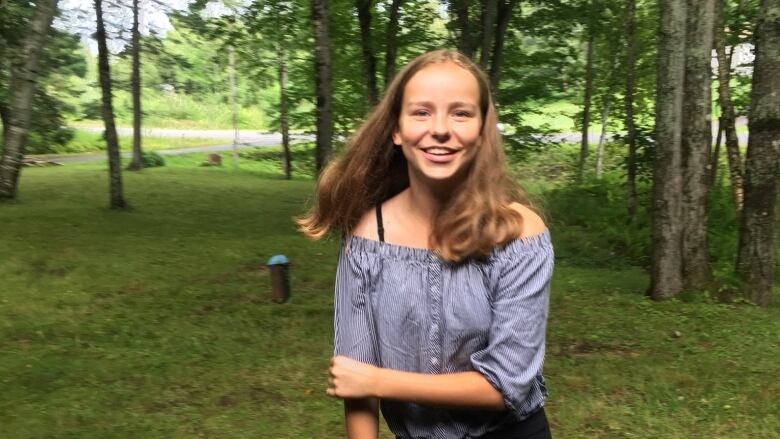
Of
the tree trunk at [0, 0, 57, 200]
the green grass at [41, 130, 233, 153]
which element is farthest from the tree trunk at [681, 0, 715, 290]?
the green grass at [41, 130, 233, 153]

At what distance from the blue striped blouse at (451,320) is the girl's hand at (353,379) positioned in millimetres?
34

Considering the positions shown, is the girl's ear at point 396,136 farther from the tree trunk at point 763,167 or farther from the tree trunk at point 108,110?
the tree trunk at point 108,110

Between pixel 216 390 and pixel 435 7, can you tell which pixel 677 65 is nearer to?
pixel 216 390

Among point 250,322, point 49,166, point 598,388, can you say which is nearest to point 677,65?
point 598,388

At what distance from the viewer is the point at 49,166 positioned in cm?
2872

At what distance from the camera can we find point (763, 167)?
681 centimetres

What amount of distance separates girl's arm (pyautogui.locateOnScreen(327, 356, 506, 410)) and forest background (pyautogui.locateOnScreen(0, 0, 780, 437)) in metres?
0.54

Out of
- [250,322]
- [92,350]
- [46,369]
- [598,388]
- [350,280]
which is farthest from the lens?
[250,322]

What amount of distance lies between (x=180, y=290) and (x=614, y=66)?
47.3ft

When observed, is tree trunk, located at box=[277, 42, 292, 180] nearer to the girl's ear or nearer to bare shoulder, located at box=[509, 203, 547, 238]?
the girl's ear

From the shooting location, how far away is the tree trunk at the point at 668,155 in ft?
22.6

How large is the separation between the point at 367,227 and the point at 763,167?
21.7ft

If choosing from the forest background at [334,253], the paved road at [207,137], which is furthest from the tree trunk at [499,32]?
the paved road at [207,137]

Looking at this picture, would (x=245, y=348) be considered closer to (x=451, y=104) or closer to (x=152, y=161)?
(x=451, y=104)
